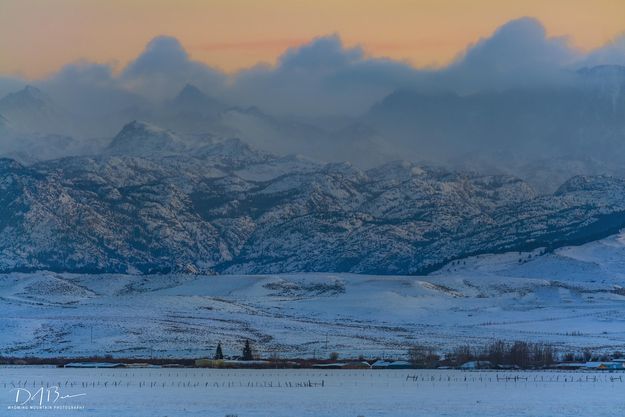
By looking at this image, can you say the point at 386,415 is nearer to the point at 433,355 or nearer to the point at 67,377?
the point at 67,377

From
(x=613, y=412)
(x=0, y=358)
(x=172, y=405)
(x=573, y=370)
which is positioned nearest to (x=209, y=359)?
(x=0, y=358)

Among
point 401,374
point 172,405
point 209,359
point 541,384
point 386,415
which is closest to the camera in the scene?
point 386,415

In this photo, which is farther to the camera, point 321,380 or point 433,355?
point 433,355

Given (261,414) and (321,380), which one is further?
(321,380)

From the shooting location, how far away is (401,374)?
17500 centimetres

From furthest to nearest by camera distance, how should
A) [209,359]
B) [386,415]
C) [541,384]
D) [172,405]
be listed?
[209,359]
[541,384]
[172,405]
[386,415]

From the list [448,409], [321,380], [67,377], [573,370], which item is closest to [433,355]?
[573,370]

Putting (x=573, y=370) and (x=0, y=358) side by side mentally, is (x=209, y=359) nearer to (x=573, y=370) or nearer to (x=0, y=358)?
(x=0, y=358)

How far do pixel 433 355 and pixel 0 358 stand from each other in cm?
6599

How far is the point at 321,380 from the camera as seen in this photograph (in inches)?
6220

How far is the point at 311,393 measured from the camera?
136375 mm

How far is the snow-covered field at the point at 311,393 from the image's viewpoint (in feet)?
382

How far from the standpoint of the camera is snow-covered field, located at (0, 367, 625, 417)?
116 m

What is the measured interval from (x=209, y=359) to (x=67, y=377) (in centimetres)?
4033
